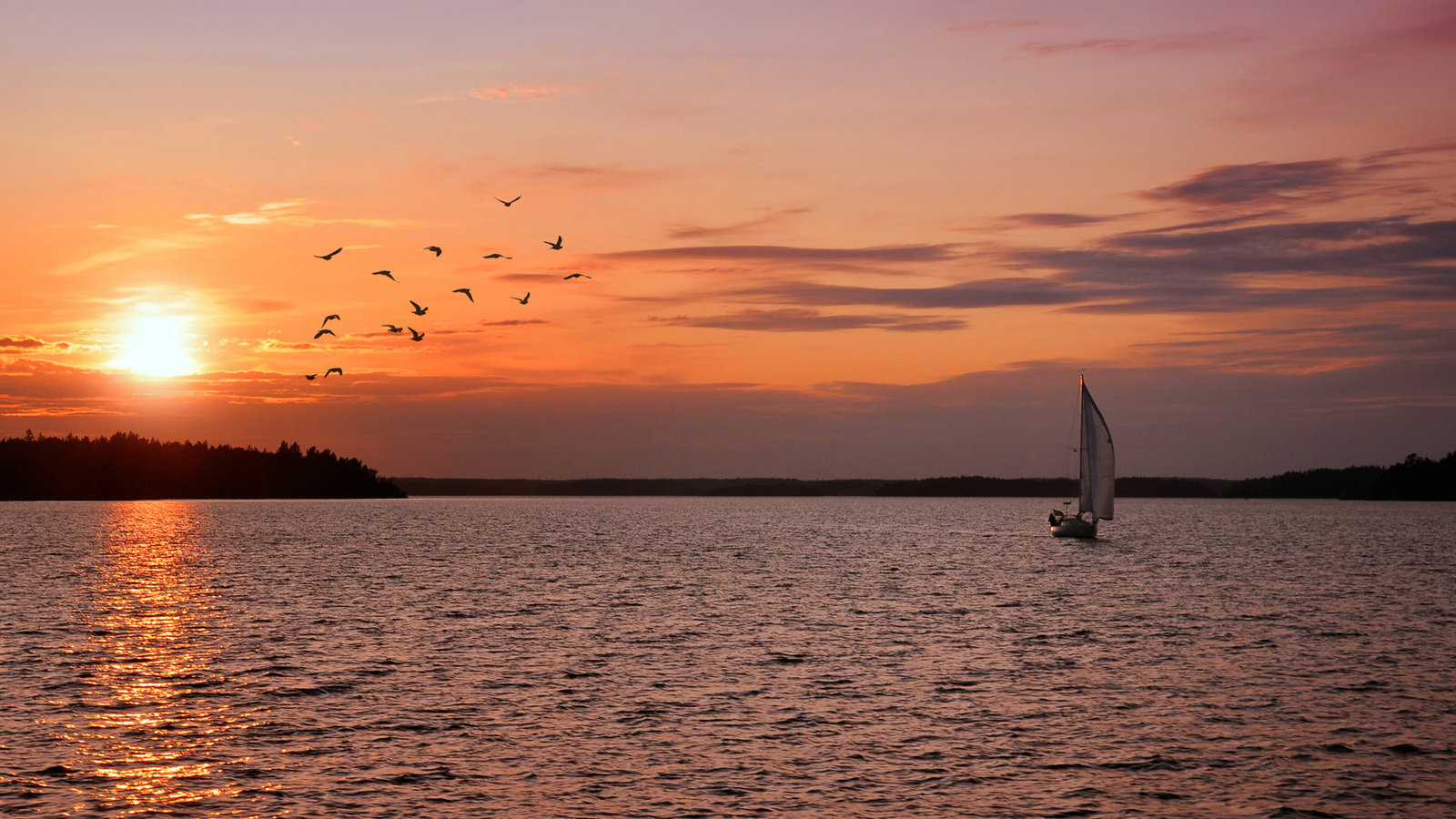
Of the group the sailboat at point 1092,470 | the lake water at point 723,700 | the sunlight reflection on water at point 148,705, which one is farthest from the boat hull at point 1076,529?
the sunlight reflection on water at point 148,705

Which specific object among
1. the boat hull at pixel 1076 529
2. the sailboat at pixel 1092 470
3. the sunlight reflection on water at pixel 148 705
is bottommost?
the sunlight reflection on water at pixel 148 705

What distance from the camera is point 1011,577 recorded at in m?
96.2

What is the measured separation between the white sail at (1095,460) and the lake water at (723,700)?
1644 inches

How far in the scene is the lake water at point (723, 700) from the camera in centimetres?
2741

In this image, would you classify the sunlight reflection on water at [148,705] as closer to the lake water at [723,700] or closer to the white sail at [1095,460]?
the lake water at [723,700]

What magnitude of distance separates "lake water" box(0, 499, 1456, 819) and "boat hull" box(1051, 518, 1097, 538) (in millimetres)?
Answer: 55667

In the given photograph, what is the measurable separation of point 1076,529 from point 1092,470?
1387 cm

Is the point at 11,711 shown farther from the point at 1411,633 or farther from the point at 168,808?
the point at 1411,633

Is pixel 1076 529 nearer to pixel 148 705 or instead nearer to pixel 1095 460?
pixel 1095 460

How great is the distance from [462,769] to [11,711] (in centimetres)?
1536

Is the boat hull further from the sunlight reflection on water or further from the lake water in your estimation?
the sunlight reflection on water

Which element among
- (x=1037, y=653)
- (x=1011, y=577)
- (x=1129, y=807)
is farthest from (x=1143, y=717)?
(x=1011, y=577)

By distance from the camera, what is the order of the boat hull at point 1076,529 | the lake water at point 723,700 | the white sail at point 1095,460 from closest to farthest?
the lake water at point 723,700 → the white sail at point 1095,460 → the boat hull at point 1076,529

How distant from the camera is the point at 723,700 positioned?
38688 millimetres
